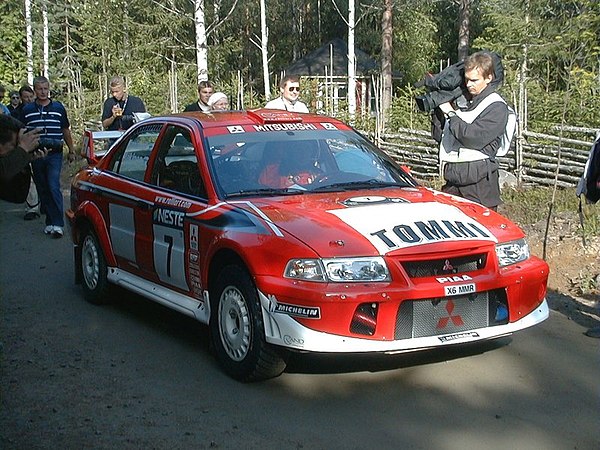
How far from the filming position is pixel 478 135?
289 inches

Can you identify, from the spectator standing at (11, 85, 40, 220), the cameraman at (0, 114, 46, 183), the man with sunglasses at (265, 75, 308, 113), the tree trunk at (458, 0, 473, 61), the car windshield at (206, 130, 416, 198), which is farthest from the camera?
the tree trunk at (458, 0, 473, 61)

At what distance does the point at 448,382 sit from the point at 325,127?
2426 mm

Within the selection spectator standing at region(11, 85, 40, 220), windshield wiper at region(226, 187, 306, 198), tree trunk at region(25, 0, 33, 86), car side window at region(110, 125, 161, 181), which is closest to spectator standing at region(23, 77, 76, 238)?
spectator standing at region(11, 85, 40, 220)

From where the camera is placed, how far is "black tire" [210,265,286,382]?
5.79 m

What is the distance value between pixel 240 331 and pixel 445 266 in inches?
52.4

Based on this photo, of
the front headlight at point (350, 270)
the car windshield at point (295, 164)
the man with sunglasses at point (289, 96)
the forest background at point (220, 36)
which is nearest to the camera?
the front headlight at point (350, 270)

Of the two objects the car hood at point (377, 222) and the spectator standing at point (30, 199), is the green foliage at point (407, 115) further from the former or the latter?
the car hood at point (377, 222)

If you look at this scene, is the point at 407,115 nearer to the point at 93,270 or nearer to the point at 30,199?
the point at 30,199

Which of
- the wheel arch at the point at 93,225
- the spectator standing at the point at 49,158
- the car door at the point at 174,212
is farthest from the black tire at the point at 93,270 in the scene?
the spectator standing at the point at 49,158

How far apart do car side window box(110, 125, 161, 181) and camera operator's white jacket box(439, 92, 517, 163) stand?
2318 mm

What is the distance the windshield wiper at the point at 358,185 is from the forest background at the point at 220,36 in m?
19.0

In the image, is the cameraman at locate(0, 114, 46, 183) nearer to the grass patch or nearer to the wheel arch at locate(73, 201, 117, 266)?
the wheel arch at locate(73, 201, 117, 266)

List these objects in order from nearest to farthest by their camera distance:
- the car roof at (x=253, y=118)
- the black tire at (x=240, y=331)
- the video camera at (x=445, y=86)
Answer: the black tire at (x=240, y=331) < the car roof at (x=253, y=118) < the video camera at (x=445, y=86)

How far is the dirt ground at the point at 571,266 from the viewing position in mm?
8016
